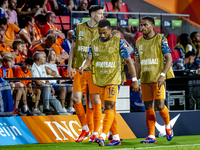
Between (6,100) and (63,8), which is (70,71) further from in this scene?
(63,8)

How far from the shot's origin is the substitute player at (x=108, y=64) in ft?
17.0

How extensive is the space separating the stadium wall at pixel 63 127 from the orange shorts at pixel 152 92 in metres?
1.05

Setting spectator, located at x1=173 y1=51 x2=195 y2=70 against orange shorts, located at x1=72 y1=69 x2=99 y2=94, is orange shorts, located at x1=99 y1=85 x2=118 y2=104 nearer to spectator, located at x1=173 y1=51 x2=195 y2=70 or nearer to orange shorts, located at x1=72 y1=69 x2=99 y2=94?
orange shorts, located at x1=72 y1=69 x2=99 y2=94

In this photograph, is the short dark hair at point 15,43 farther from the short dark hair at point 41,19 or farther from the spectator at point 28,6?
the spectator at point 28,6

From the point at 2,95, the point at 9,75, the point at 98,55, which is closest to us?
the point at 98,55

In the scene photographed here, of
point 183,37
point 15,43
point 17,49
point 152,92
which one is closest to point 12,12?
point 15,43

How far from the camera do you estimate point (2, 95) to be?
6.14 meters

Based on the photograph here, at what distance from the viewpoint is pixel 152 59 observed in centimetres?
570

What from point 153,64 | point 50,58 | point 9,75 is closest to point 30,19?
point 50,58

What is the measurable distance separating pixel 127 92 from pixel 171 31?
532 cm

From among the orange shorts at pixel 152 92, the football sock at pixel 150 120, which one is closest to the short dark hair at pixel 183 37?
the orange shorts at pixel 152 92

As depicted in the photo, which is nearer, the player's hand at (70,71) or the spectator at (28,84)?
the player's hand at (70,71)

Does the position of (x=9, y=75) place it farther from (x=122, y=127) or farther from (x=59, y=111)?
(x=122, y=127)

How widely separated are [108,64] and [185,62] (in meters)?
5.53
